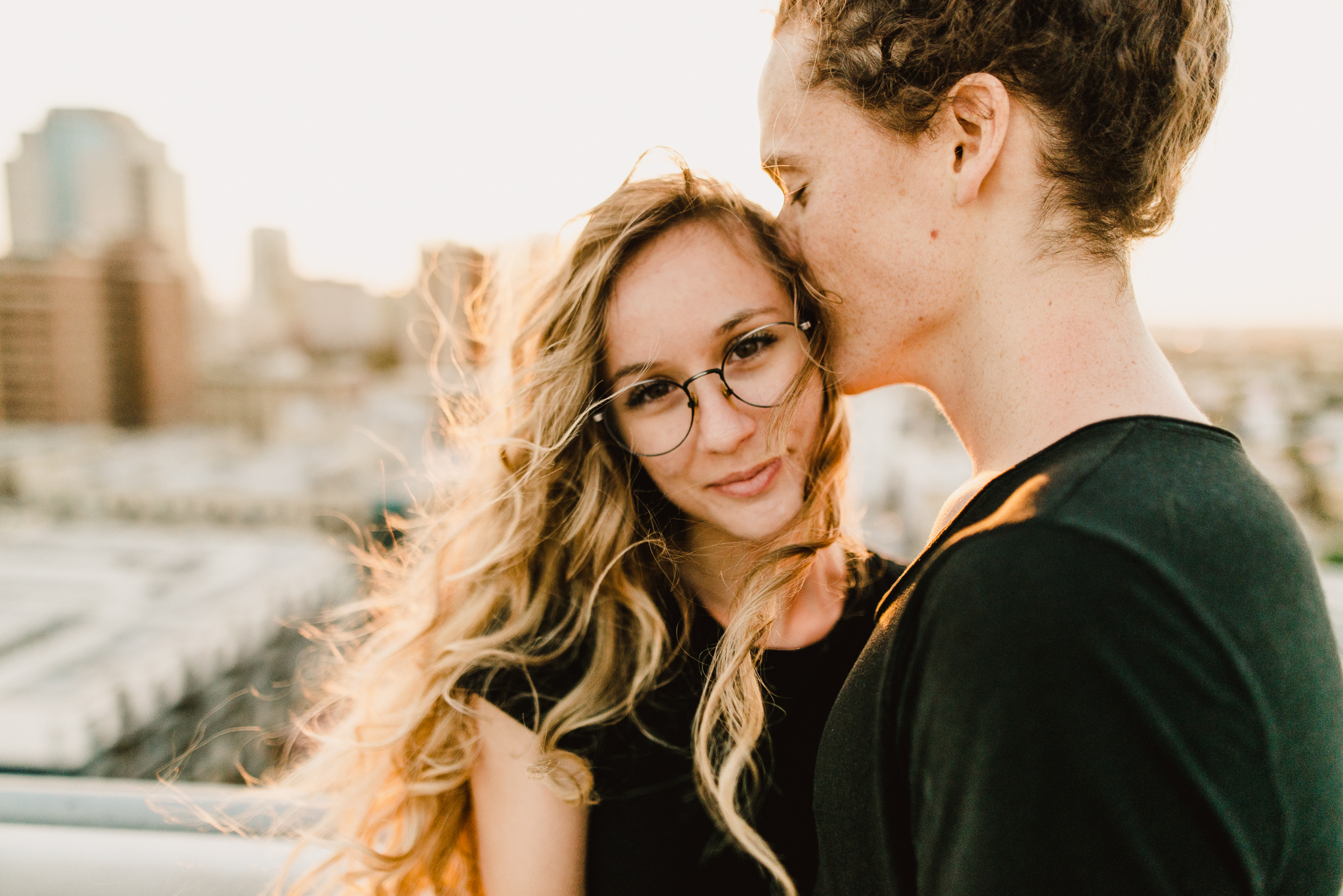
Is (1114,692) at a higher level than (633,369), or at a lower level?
lower

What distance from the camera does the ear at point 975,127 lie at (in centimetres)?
74

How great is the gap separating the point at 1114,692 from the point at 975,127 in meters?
0.64

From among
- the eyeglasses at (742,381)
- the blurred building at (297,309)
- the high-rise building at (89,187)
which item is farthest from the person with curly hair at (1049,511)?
the blurred building at (297,309)

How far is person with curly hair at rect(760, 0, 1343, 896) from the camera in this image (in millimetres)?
469

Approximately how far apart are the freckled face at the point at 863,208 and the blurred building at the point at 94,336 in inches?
227

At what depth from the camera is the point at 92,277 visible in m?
5.55

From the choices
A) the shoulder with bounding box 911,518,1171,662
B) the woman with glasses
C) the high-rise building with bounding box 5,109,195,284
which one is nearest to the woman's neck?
the woman with glasses

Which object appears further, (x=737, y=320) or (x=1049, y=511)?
(x=737, y=320)

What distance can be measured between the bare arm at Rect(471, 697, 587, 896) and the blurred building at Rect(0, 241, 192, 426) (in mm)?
5534

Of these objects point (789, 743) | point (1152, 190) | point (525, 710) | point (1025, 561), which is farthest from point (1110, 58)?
point (525, 710)

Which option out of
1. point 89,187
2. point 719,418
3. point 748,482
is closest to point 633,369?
point 719,418

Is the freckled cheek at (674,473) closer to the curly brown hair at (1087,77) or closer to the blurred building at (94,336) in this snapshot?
the curly brown hair at (1087,77)

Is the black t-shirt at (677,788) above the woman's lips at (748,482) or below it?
below

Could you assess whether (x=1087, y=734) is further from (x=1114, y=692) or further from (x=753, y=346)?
(x=753, y=346)
